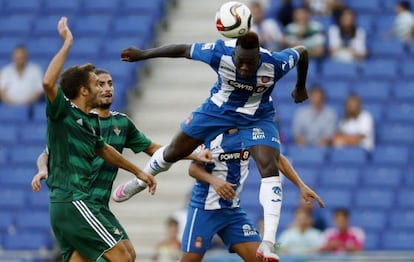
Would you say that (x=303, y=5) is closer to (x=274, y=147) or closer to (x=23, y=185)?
(x=23, y=185)

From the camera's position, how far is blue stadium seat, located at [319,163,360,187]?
55.7ft

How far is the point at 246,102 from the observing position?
1145cm

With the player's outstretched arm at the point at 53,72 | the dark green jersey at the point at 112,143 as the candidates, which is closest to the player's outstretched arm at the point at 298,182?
the dark green jersey at the point at 112,143

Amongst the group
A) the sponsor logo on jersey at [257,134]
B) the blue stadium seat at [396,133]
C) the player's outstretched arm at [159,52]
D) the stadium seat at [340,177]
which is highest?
the player's outstretched arm at [159,52]

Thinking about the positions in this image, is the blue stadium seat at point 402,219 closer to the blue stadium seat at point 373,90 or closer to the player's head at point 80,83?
the blue stadium seat at point 373,90

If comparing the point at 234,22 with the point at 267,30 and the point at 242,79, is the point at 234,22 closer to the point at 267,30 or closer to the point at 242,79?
the point at 242,79

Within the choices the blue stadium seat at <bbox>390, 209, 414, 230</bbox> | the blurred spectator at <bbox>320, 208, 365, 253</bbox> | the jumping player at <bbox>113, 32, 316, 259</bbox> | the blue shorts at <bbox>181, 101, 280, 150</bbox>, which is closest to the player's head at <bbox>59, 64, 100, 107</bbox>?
the jumping player at <bbox>113, 32, 316, 259</bbox>

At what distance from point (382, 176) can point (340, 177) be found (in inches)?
20.5

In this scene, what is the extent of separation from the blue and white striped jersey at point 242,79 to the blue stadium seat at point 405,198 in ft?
17.9

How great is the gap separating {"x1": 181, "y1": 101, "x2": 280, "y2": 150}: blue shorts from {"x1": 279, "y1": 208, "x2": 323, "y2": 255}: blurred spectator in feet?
13.1

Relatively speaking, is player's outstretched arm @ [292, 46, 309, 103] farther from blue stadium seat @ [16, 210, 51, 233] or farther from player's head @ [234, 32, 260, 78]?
blue stadium seat @ [16, 210, 51, 233]

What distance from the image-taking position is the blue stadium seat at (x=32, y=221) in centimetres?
1761

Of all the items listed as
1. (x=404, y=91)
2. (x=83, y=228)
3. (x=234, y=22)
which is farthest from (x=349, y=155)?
(x=83, y=228)

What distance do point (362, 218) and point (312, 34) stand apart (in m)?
3.06
